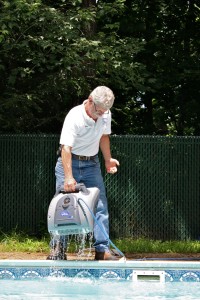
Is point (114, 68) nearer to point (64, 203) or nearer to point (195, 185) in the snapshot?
point (195, 185)

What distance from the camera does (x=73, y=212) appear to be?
630 centimetres

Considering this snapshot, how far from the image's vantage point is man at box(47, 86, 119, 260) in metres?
6.53

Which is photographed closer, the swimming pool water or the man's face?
the swimming pool water

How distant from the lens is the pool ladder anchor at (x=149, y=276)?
6203 mm

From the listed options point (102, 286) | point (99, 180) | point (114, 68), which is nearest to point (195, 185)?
point (114, 68)

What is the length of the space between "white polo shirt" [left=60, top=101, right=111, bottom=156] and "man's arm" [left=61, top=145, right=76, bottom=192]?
85 millimetres

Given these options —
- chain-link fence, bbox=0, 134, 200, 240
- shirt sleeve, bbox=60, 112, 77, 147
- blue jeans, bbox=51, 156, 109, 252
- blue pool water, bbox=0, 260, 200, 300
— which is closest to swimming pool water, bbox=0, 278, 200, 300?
blue pool water, bbox=0, 260, 200, 300

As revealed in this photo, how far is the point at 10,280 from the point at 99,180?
1.31 m

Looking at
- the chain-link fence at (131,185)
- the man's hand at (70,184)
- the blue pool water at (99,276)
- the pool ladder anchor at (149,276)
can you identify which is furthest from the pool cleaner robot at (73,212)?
the chain-link fence at (131,185)

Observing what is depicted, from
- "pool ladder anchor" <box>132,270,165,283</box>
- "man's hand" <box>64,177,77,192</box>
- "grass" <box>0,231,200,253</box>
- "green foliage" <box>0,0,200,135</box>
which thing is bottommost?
"grass" <box>0,231,200,253</box>

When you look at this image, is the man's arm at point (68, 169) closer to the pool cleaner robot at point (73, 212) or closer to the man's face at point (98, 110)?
the pool cleaner robot at point (73, 212)

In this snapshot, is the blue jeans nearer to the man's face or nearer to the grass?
the man's face

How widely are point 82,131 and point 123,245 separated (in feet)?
11.4

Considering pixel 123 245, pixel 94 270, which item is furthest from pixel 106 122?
pixel 123 245
